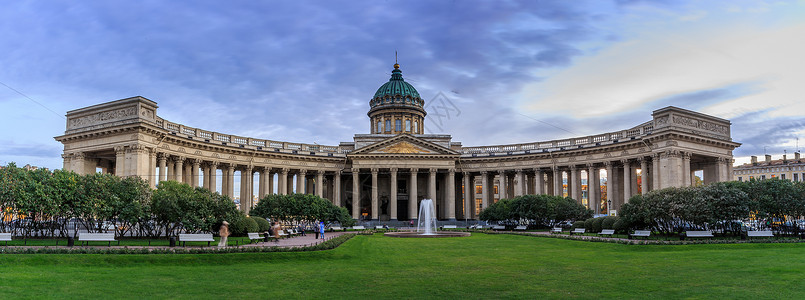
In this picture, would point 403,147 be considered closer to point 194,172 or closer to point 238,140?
point 238,140

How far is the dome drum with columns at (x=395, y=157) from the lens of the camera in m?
52.0

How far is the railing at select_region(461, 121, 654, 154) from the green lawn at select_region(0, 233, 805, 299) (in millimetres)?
36693

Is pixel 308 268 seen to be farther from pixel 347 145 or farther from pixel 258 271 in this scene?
pixel 347 145

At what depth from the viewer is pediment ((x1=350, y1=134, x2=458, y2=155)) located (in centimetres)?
7312

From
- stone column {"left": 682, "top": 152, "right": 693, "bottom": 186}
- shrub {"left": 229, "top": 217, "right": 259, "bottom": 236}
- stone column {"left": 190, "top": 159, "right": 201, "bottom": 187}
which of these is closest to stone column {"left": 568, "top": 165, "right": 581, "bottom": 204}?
stone column {"left": 682, "top": 152, "right": 693, "bottom": 186}

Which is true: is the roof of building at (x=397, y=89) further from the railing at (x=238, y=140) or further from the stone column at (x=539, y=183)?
the stone column at (x=539, y=183)

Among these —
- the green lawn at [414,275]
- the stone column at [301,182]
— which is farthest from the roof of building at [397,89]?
the green lawn at [414,275]

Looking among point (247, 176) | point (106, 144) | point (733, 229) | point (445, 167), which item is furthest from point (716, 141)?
point (106, 144)

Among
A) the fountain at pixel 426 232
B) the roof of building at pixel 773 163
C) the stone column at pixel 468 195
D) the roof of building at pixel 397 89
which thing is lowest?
the fountain at pixel 426 232

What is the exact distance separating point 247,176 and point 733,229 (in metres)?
50.4

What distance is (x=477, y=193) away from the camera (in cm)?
11488

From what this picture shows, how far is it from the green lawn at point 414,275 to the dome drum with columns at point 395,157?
31.2 metres

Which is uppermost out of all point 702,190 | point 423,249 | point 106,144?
point 106,144

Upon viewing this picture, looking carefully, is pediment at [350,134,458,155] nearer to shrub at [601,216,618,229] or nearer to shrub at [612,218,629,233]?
shrub at [601,216,618,229]
